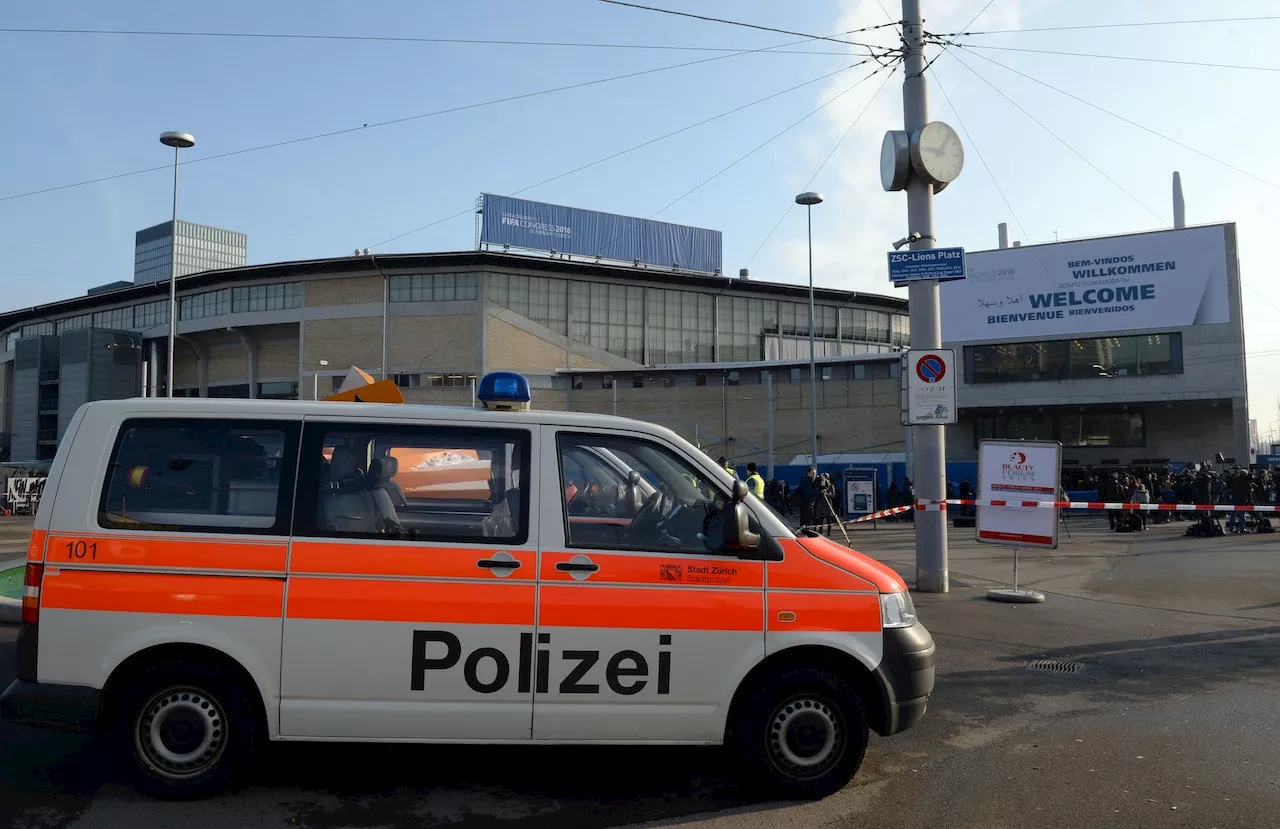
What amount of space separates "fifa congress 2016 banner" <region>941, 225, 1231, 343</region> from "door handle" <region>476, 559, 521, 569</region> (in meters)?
40.7

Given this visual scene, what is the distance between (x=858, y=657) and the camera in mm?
4734

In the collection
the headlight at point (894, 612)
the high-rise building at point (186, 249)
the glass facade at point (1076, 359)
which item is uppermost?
the high-rise building at point (186, 249)

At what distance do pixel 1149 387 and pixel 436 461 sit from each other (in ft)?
139

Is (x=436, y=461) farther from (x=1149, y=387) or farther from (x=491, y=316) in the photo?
(x=491, y=316)

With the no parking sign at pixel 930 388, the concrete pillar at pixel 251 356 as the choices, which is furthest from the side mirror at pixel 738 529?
the concrete pillar at pixel 251 356

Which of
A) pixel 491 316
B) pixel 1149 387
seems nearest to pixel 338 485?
pixel 1149 387

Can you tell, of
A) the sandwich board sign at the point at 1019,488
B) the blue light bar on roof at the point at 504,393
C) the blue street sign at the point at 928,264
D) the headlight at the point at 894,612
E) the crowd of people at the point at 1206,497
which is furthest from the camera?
the crowd of people at the point at 1206,497

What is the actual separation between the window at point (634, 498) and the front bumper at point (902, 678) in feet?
3.60

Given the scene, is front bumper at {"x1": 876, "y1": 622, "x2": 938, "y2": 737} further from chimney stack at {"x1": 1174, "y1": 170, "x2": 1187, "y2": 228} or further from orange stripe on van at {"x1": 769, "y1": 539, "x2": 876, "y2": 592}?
chimney stack at {"x1": 1174, "y1": 170, "x2": 1187, "y2": 228}

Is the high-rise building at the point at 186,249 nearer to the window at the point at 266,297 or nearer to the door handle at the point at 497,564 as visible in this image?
the window at the point at 266,297

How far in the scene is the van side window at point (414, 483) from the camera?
15.2ft

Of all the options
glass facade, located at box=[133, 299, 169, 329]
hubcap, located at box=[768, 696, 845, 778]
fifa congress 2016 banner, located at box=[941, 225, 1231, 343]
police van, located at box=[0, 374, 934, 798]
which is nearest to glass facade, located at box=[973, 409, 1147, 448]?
fifa congress 2016 banner, located at box=[941, 225, 1231, 343]

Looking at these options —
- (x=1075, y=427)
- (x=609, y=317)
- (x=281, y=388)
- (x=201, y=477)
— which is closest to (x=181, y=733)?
(x=201, y=477)

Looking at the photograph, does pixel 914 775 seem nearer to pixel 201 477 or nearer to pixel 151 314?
pixel 201 477
